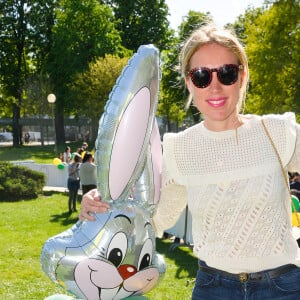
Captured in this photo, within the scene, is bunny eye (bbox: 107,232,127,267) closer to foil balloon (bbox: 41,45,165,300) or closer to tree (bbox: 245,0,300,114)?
foil balloon (bbox: 41,45,165,300)

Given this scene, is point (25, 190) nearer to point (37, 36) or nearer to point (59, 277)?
point (59, 277)

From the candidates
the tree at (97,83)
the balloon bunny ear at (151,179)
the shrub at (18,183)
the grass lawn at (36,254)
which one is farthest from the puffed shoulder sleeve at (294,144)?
the tree at (97,83)

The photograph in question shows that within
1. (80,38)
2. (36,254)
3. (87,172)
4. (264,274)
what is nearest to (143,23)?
(80,38)

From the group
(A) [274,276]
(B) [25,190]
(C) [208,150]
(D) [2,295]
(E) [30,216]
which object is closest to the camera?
(A) [274,276]

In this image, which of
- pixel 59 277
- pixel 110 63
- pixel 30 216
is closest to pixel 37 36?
pixel 110 63

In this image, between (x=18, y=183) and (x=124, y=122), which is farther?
(x=18, y=183)

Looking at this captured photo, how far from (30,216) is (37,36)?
25727mm

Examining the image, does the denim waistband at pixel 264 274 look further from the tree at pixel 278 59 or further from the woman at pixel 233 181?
the tree at pixel 278 59

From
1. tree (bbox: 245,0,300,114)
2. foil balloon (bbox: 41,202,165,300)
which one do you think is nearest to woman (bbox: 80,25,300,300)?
foil balloon (bbox: 41,202,165,300)

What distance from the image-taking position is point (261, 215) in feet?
5.97

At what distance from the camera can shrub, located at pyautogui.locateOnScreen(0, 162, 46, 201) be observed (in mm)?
14008

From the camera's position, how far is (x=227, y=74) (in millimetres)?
1887

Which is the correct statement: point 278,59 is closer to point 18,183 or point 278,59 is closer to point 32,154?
point 18,183

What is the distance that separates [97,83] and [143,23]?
9035 millimetres
